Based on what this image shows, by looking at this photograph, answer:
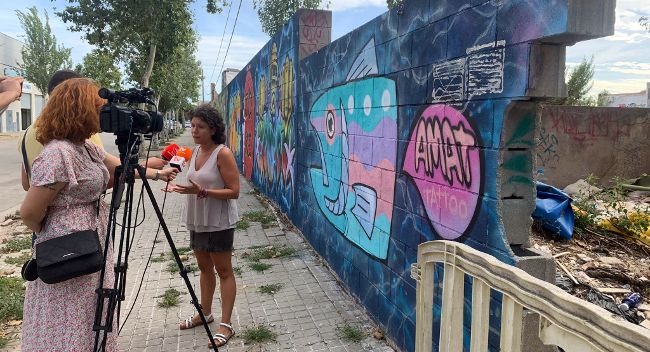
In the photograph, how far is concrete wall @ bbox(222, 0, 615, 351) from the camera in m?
2.07

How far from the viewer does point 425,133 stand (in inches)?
113

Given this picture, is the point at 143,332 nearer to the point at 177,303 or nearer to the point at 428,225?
the point at 177,303

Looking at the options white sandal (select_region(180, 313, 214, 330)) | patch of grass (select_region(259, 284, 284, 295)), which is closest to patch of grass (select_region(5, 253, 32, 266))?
white sandal (select_region(180, 313, 214, 330))

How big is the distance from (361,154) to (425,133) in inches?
44.3

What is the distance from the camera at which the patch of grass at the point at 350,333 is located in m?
3.48

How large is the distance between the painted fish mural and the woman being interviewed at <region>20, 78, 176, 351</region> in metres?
1.93

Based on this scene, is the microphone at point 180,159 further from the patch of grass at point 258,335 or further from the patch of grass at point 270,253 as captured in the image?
the patch of grass at point 270,253

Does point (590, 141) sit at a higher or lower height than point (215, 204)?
higher

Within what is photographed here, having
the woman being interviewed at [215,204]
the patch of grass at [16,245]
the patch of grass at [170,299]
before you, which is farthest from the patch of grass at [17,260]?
the woman being interviewed at [215,204]

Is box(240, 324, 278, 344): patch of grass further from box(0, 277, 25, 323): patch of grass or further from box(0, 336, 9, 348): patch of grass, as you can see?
box(0, 277, 25, 323): patch of grass

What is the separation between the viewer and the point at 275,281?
15.6 feet

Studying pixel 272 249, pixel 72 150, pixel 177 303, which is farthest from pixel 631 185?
pixel 72 150

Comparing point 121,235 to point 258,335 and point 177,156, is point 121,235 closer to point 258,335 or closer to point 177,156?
point 177,156

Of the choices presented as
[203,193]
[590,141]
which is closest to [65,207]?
[203,193]
